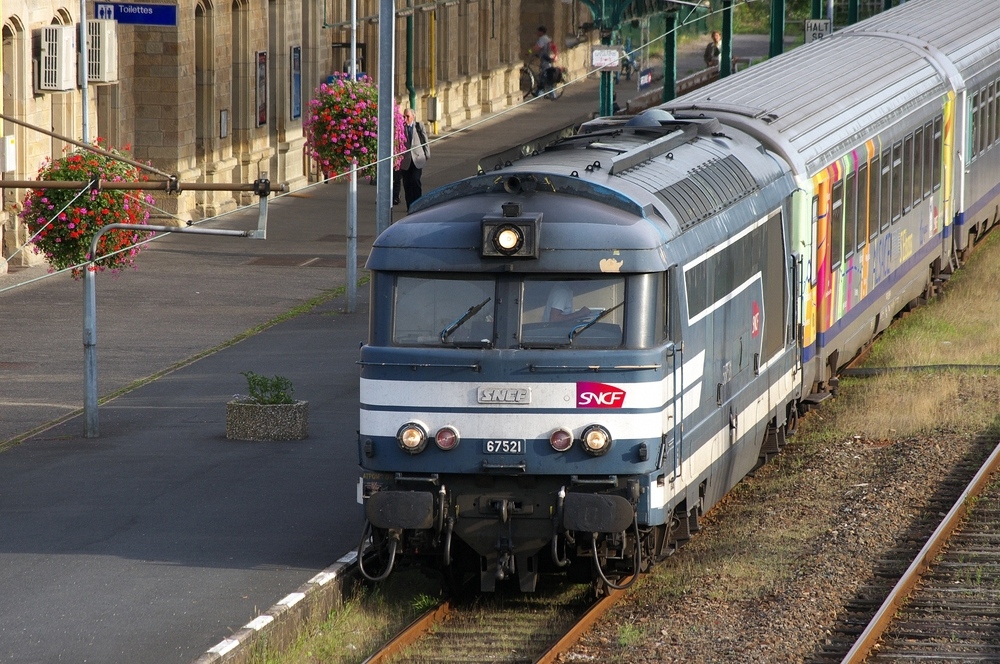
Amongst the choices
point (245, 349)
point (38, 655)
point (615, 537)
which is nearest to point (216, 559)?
point (38, 655)

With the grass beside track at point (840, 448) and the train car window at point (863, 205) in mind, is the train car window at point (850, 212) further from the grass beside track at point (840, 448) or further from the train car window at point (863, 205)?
the grass beside track at point (840, 448)

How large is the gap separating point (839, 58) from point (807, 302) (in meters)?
5.82

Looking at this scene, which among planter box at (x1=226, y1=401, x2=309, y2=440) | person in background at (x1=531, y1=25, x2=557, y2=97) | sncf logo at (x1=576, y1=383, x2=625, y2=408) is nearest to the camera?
sncf logo at (x1=576, y1=383, x2=625, y2=408)

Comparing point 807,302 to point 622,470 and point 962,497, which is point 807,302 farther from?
point 622,470

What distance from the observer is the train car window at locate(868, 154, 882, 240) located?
54.4 feet

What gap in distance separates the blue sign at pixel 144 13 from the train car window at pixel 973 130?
979 centimetres

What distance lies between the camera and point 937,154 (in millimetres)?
19828

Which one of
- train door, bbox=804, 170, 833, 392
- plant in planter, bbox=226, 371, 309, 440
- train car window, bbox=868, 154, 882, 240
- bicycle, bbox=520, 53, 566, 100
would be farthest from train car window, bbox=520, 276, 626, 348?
bicycle, bbox=520, 53, 566, 100

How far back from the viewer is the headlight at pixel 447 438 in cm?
1003

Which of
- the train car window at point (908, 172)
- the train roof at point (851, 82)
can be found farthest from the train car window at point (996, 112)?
the train car window at point (908, 172)

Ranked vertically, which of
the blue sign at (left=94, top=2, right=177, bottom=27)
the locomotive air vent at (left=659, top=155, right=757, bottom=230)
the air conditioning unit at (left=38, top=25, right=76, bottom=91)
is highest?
the blue sign at (left=94, top=2, right=177, bottom=27)

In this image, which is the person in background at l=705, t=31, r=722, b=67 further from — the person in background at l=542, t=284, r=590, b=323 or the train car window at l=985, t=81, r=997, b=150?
the person in background at l=542, t=284, r=590, b=323

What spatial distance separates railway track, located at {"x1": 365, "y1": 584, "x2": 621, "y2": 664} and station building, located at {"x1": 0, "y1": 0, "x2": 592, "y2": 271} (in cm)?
750

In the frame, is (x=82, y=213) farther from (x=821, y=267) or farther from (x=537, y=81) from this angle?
(x=537, y=81)
